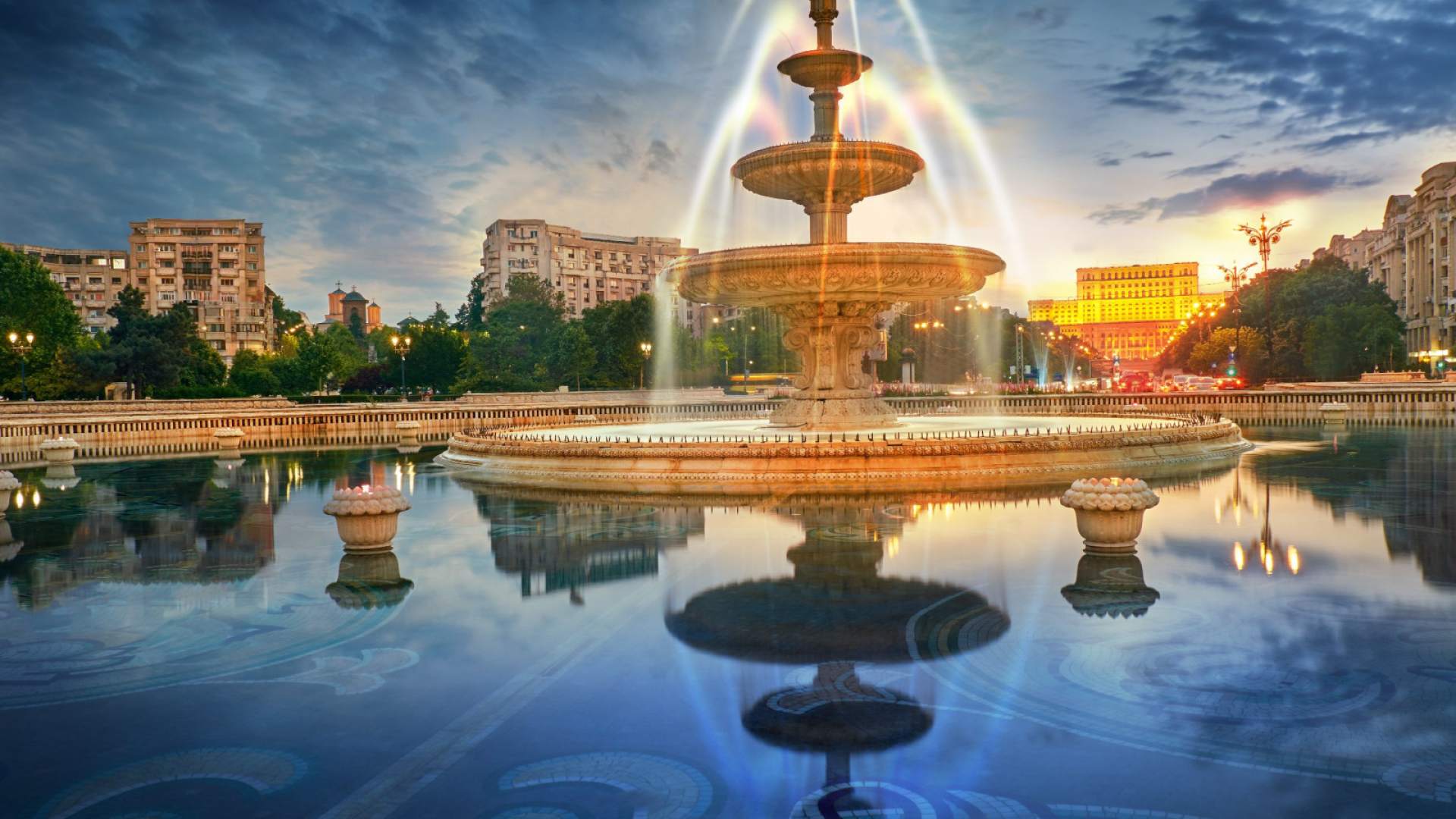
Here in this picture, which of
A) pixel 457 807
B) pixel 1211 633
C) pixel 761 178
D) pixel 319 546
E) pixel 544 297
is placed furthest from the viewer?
pixel 544 297

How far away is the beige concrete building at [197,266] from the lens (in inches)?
4281

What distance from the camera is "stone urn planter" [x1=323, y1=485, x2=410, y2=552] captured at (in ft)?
35.8

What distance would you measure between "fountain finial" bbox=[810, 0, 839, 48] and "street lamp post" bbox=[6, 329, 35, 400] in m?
44.2

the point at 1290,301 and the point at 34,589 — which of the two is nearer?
the point at 34,589

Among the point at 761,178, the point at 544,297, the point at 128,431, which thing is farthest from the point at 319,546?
the point at 544,297

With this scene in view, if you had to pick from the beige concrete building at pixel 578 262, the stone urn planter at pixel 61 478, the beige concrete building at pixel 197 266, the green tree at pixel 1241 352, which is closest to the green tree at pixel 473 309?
the beige concrete building at pixel 578 262

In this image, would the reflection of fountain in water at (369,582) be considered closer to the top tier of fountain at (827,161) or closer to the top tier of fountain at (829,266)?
the top tier of fountain at (829,266)

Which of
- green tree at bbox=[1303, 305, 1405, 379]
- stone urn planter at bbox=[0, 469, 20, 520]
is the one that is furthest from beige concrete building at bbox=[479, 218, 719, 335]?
stone urn planter at bbox=[0, 469, 20, 520]

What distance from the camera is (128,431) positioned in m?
32.7

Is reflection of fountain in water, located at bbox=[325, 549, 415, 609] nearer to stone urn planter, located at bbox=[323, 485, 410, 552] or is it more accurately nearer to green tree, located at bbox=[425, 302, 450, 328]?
stone urn planter, located at bbox=[323, 485, 410, 552]

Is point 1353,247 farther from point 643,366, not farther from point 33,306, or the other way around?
point 33,306

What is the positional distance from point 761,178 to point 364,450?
13.9 m

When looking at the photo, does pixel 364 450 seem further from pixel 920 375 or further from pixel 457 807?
pixel 920 375

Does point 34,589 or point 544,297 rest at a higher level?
point 544,297
